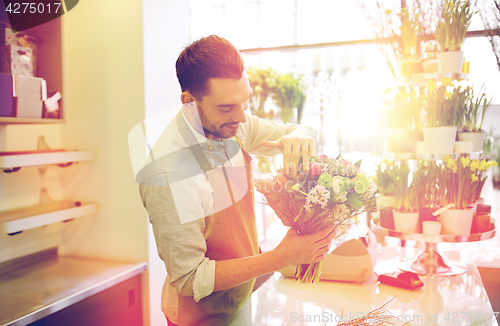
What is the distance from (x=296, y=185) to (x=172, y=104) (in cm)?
129

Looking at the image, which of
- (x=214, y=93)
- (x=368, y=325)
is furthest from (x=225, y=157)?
(x=368, y=325)

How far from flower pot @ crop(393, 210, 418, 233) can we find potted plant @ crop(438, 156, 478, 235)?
0.12 m

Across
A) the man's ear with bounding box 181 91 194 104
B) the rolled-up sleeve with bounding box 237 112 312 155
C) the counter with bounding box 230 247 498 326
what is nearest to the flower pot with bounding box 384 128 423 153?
the rolled-up sleeve with bounding box 237 112 312 155

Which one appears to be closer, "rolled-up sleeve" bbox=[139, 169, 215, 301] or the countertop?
"rolled-up sleeve" bbox=[139, 169, 215, 301]

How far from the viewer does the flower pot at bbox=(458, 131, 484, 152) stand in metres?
1.65

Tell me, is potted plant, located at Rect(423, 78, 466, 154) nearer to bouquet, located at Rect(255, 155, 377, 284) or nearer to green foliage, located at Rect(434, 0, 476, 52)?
green foliage, located at Rect(434, 0, 476, 52)

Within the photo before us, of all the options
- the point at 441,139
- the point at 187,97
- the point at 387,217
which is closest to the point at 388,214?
the point at 387,217

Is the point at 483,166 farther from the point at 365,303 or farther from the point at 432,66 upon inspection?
the point at 365,303

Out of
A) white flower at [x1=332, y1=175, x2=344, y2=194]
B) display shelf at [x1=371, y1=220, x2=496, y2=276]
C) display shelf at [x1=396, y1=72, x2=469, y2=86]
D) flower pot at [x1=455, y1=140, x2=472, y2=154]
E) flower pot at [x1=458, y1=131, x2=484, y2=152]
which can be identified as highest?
display shelf at [x1=396, y1=72, x2=469, y2=86]

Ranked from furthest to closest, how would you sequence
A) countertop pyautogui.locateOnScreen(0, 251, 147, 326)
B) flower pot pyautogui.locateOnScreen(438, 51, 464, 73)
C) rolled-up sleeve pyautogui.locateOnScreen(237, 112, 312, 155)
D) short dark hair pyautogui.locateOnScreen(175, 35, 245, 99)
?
flower pot pyautogui.locateOnScreen(438, 51, 464, 73)
rolled-up sleeve pyautogui.locateOnScreen(237, 112, 312, 155)
countertop pyautogui.locateOnScreen(0, 251, 147, 326)
short dark hair pyautogui.locateOnScreen(175, 35, 245, 99)

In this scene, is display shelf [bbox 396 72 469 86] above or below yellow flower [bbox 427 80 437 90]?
above

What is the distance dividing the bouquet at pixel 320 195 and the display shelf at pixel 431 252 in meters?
0.58

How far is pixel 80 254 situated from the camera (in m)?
2.19

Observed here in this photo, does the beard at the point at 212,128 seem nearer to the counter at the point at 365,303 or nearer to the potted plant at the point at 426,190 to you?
the counter at the point at 365,303
